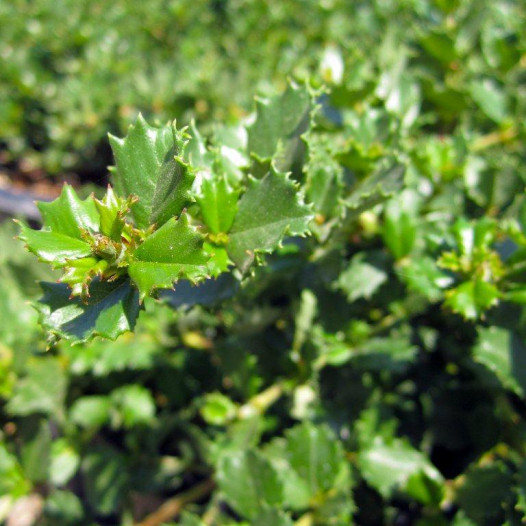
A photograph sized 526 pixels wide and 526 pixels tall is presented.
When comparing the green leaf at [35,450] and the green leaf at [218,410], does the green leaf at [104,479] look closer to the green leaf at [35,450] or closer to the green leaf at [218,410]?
the green leaf at [35,450]

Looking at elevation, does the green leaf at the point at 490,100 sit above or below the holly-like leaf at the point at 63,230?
below

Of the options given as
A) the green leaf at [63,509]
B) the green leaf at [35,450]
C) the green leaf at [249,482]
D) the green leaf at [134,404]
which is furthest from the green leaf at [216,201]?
the green leaf at [63,509]

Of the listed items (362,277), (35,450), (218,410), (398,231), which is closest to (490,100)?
(398,231)

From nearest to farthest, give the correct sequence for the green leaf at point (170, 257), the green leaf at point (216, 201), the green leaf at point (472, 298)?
the green leaf at point (170, 257)
the green leaf at point (216, 201)
the green leaf at point (472, 298)

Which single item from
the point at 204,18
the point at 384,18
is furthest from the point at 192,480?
the point at 204,18

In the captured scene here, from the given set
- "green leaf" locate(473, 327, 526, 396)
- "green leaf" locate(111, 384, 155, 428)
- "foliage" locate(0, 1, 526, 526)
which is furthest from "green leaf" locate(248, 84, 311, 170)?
"green leaf" locate(111, 384, 155, 428)

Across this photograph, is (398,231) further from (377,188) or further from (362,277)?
(377,188)

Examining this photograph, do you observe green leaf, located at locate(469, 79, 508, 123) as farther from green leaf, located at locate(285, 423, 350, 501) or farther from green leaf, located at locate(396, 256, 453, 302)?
green leaf, located at locate(285, 423, 350, 501)
